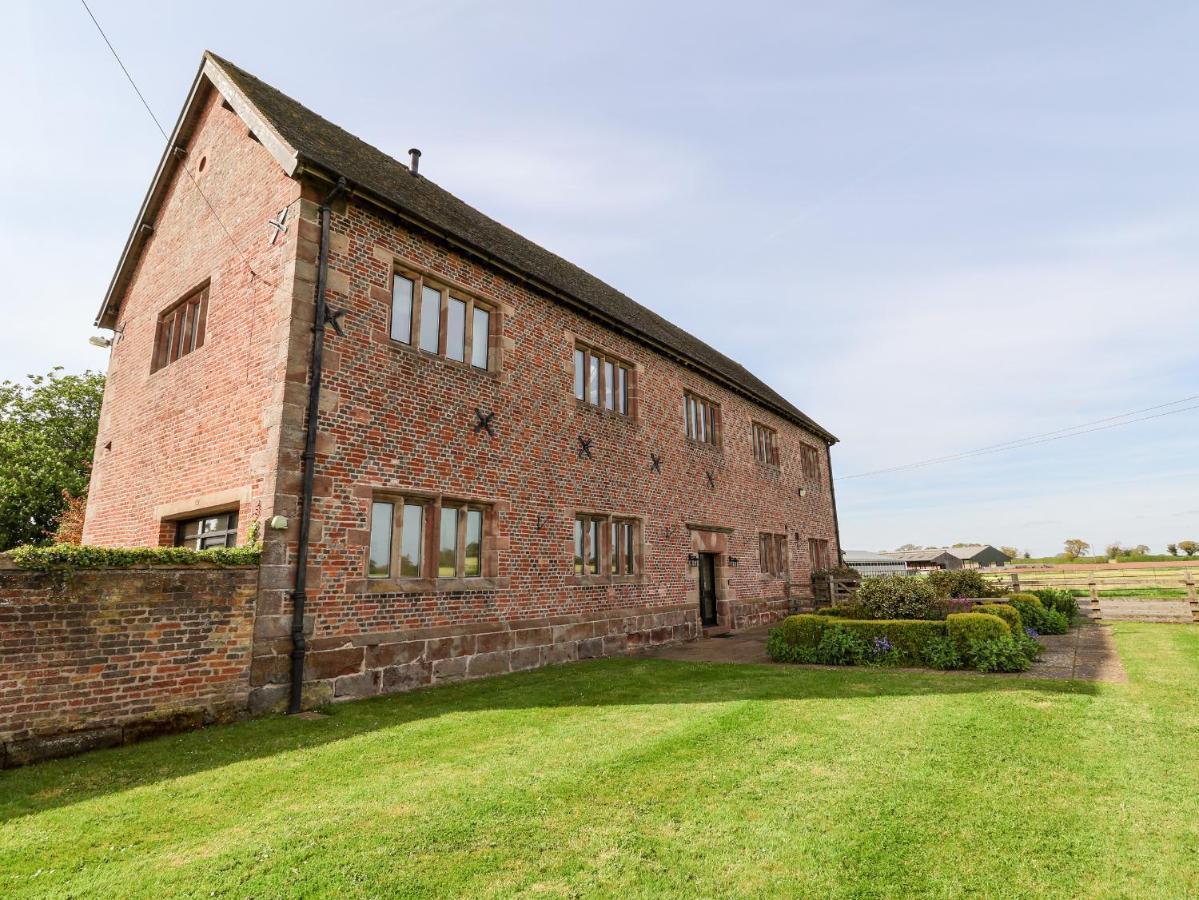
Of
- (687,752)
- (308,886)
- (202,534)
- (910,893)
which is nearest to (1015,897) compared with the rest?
(910,893)

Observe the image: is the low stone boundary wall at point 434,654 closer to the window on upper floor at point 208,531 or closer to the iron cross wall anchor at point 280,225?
the window on upper floor at point 208,531

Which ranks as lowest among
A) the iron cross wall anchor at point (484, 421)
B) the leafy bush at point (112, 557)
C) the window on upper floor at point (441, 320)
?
the leafy bush at point (112, 557)

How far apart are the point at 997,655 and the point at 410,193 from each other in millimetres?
13243

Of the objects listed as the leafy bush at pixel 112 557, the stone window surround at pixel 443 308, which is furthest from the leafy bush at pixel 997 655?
the leafy bush at pixel 112 557

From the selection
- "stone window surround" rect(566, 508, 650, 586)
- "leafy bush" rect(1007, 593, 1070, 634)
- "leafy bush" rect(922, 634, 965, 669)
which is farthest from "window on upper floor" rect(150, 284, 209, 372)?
"leafy bush" rect(1007, 593, 1070, 634)

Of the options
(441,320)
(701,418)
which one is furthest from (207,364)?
(701,418)

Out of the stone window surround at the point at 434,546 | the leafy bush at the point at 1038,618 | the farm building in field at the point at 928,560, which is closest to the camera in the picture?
the stone window surround at the point at 434,546

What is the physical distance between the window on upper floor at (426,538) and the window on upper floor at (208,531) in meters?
2.18

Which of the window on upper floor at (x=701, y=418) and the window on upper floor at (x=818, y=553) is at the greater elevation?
the window on upper floor at (x=701, y=418)

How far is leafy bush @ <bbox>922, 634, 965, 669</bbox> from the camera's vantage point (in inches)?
405

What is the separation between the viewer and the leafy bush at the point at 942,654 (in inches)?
405

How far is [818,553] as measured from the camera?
84.0ft

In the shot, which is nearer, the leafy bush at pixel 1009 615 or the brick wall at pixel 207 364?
the brick wall at pixel 207 364

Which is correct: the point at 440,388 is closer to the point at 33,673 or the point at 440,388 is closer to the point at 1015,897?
the point at 33,673
